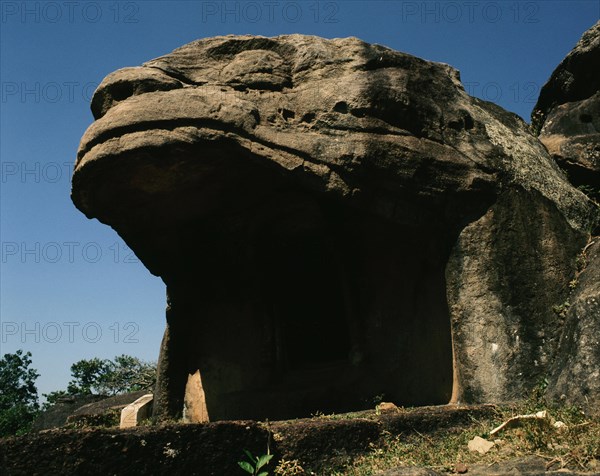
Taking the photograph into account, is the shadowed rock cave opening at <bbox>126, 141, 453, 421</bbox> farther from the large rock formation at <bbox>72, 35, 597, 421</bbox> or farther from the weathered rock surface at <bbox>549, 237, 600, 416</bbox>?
the weathered rock surface at <bbox>549, 237, 600, 416</bbox>

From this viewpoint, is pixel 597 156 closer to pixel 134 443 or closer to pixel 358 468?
pixel 358 468

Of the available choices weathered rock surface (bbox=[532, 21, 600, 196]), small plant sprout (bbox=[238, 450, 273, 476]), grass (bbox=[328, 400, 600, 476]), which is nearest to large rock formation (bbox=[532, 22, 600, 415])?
weathered rock surface (bbox=[532, 21, 600, 196])

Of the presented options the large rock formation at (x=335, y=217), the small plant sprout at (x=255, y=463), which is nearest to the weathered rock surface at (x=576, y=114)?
the large rock formation at (x=335, y=217)

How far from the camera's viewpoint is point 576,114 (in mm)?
8148

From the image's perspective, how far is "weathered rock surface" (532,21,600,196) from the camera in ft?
24.6

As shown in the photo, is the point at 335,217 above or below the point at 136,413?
above

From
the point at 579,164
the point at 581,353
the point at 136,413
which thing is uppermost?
the point at 579,164

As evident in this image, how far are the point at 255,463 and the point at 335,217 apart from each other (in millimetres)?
3342

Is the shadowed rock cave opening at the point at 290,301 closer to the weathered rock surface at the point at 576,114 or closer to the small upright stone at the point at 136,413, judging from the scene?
the small upright stone at the point at 136,413

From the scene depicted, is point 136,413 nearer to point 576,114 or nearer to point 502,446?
point 502,446

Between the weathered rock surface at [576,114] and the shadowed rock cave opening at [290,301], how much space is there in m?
2.26

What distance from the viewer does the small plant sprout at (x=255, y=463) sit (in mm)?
4141

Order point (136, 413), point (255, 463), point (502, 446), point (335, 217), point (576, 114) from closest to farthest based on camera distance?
1. point (255, 463)
2. point (502, 446)
3. point (335, 217)
4. point (136, 413)
5. point (576, 114)

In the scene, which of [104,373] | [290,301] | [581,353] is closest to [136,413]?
[290,301]
